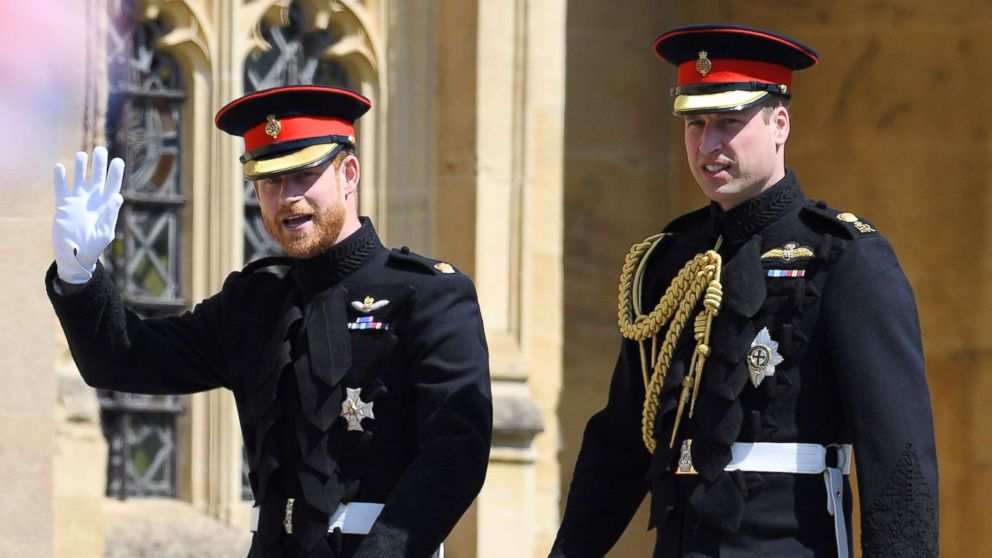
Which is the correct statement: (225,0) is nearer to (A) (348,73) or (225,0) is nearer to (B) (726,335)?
(A) (348,73)

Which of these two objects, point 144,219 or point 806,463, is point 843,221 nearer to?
point 806,463

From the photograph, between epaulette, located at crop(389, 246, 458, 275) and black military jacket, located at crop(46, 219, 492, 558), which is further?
epaulette, located at crop(389, 246, 458, 275)

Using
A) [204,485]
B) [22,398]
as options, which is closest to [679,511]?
[22,398]

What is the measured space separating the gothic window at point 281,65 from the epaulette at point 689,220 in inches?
152

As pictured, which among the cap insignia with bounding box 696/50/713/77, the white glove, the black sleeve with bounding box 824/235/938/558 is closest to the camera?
the black sleeve with bounding box 824/235/938/558

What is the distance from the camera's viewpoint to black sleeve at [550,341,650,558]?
519 centimetres

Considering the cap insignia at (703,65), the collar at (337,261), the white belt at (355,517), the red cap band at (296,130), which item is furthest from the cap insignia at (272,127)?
the cap insignia at (703,65)

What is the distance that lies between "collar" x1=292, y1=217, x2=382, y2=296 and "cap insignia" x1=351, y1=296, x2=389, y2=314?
9 centimetres

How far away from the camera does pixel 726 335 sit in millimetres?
5035

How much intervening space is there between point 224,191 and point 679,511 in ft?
13.9

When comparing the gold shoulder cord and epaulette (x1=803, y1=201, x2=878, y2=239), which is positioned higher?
epaulette (x1=803, y1=201, x2=878, y2=239)

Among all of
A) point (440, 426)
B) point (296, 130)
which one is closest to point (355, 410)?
point (440, 426)

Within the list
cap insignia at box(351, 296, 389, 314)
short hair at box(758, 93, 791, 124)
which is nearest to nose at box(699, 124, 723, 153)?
short hair at box(758, 93, 791, 124)

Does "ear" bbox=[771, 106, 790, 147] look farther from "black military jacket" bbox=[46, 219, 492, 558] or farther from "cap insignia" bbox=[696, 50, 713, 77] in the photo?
"black military jacket" bbox=[46, 219, 492, 558]
